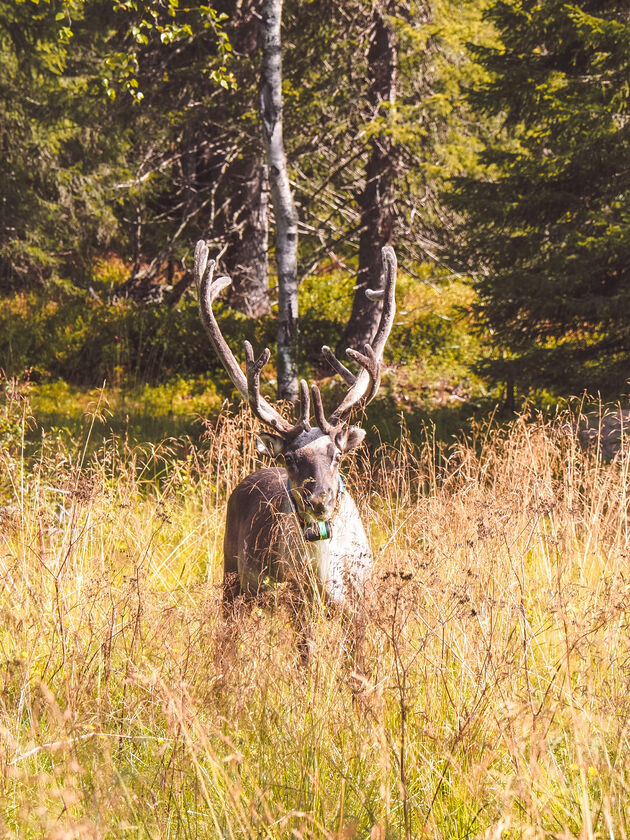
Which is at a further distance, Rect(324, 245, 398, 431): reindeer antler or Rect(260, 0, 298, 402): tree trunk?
Rect(260, 0, 298, 402): tree trunk

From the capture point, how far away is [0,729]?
2.59m

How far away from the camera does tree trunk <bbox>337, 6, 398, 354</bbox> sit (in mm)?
11031

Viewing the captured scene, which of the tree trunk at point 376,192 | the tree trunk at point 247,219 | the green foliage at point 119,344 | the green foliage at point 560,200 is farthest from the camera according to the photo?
the green foliage at point 119,344

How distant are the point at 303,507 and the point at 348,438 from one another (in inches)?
24.4

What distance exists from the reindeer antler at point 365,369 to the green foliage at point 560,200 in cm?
361

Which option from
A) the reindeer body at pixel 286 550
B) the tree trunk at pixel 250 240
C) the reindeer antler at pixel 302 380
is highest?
the tree trunk at pixel 250 240

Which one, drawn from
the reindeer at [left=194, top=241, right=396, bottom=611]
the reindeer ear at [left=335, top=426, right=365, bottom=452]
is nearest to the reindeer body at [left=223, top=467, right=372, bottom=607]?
the reindeer at [left=194, top=241, right=396, bottom=611]

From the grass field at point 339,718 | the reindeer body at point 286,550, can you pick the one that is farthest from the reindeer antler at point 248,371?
the grass field at point 339,718

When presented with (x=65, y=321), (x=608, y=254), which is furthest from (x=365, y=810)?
(x=65, y=321)

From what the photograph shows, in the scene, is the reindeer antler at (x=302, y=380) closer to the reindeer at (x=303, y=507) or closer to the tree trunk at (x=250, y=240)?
the reindeer at (x=303, y=507)

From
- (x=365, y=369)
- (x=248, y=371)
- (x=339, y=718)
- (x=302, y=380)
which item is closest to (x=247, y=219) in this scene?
(x=365, y=369)

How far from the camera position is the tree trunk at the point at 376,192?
11.0 metres

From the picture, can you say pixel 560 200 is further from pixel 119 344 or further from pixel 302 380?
pixel 119 344

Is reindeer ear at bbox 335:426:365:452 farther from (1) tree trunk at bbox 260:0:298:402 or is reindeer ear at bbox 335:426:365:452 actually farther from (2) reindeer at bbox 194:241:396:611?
(1) tree trunk at bbox 260:0:298:402
